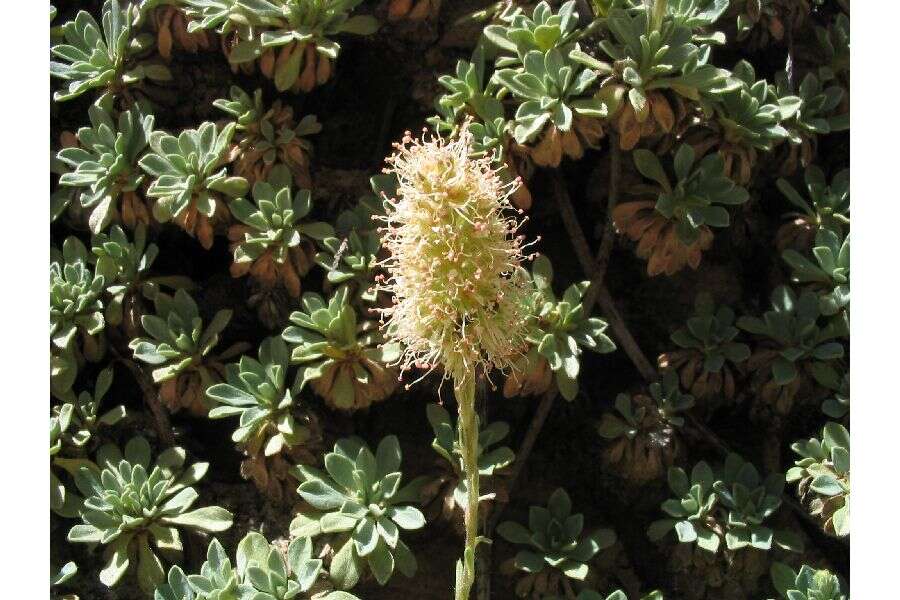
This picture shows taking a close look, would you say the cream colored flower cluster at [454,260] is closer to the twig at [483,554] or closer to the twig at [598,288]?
the twig at [483,554]

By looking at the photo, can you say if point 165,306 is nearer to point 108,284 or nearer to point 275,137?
point 108,284

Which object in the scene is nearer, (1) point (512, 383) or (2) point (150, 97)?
(1) point (512, 383)

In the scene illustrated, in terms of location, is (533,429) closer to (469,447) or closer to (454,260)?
(469,447)

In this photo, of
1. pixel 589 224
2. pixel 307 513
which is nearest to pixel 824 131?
pixel 589 224

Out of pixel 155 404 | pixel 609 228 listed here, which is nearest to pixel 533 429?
pixel 609 228

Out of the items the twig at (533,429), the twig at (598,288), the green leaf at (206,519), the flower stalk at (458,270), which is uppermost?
the flower stalk at (458,270)

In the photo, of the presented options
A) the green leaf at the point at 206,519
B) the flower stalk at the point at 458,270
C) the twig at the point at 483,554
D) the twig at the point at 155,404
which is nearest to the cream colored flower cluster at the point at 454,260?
the flower stalk at the point at 458,270

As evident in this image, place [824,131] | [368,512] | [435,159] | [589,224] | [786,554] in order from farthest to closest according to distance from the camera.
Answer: [589,224] < [824,131] < [786,554] < [368,512] < [435,159]
